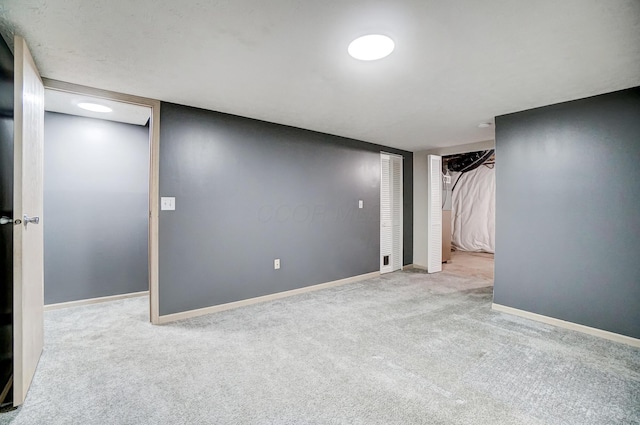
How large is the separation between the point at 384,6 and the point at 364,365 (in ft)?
7.36

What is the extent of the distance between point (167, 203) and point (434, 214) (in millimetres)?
4167

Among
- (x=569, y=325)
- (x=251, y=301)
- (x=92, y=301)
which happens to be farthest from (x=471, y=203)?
(x=92, y=301)

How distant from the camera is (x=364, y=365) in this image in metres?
2.12

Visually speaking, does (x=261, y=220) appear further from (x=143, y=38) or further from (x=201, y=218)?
(x=143, y=38)

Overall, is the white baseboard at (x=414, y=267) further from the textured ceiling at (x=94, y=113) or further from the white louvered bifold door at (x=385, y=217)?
the textured ceiling at (x=94, y=113)

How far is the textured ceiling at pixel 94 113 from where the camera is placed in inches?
110

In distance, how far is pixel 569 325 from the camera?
2.83m

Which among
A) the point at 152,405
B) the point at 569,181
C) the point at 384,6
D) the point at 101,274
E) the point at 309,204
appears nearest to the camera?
the point at 384,6

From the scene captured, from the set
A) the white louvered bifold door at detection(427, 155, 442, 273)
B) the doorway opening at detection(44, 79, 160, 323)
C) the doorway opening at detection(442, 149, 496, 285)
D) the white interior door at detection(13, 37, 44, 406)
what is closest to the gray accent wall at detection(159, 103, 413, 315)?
the doorway opening at detection(44, 79, 160, 323)

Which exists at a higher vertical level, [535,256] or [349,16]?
[349,16]

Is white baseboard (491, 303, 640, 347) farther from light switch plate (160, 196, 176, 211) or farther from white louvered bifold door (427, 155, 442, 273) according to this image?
light switch plate (160, 196, 176, 211)

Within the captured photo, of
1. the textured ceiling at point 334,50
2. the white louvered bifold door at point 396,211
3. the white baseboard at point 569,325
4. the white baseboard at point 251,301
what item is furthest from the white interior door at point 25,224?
the white louvered bifold door at point 396,211

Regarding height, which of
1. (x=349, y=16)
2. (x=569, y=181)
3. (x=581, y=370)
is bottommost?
(x=581, y=370)

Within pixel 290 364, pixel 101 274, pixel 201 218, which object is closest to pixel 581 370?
pixel 290 364
